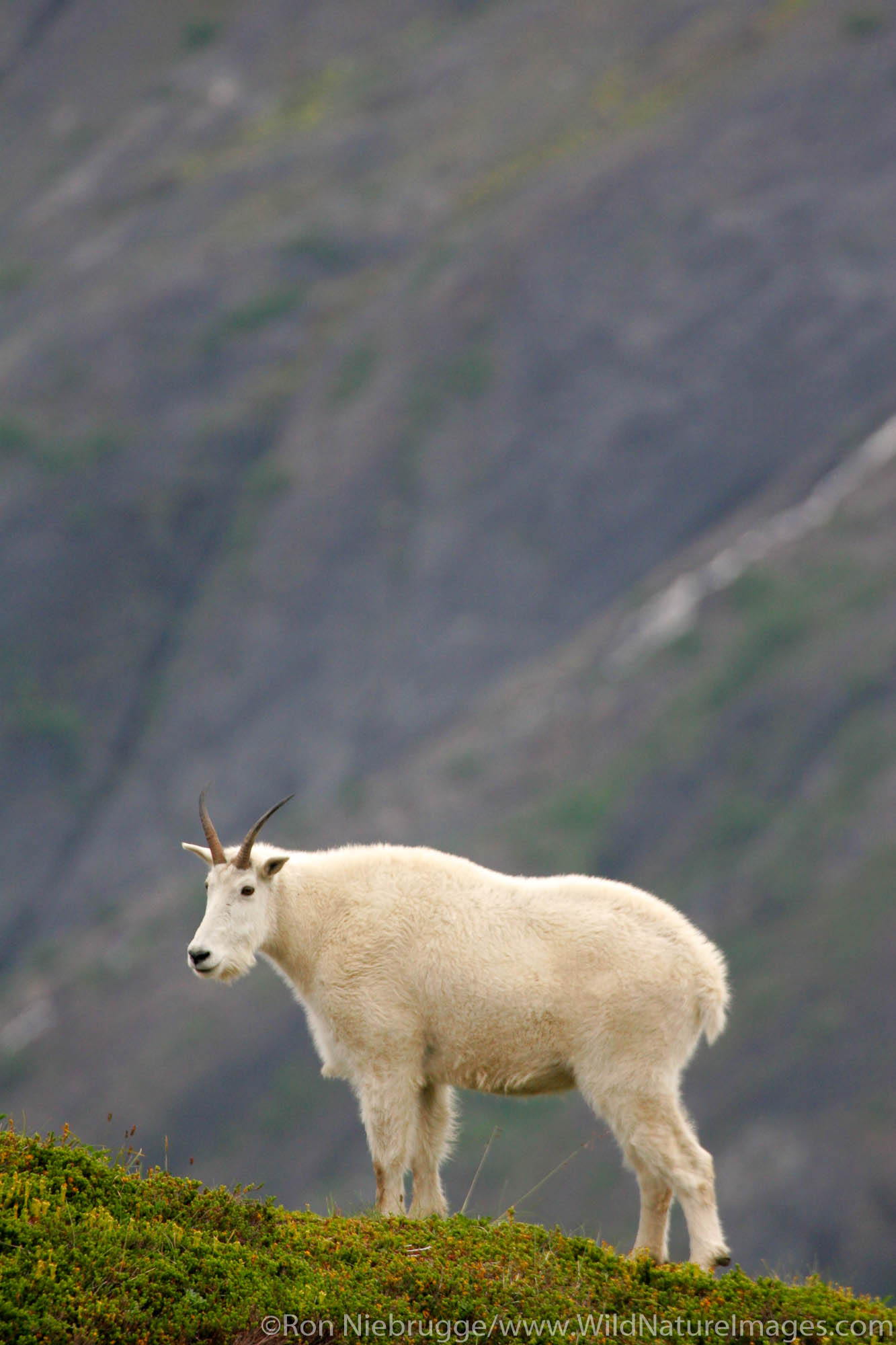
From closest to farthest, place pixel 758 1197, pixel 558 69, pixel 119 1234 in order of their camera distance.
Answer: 1. pixel 119 1234
2. pixel 758 1197
3. pixel 558 69

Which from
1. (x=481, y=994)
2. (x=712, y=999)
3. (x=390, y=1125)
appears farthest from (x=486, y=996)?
(x=712, y=999)

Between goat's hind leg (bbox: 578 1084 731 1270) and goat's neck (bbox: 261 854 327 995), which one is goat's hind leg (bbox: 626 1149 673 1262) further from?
goat's neck (bbox: 261 854 327 995)

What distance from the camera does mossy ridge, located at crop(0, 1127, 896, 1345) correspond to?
7.99 metres

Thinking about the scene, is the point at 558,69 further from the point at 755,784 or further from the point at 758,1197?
the point at 758,1197

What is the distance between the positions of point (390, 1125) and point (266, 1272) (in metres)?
2.80

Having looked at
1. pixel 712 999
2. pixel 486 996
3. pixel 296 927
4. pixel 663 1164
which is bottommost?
pixel 663 1164

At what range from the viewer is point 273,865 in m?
12.1

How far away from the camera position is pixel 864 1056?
61.0 meters

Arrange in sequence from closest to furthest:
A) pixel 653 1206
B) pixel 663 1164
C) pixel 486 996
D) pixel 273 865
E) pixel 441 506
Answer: pixel 663 1164 < pixel 653 1206 < pixel 486 996 < pixel 273 865 < pixel 441 506

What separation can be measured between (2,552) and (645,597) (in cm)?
3888

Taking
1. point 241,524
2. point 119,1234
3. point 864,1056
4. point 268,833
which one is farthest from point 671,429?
point 119,1234

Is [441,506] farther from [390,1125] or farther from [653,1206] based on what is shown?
[653,1206]

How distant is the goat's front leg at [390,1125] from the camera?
1127 cm

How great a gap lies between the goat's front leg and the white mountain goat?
0.04 feet
